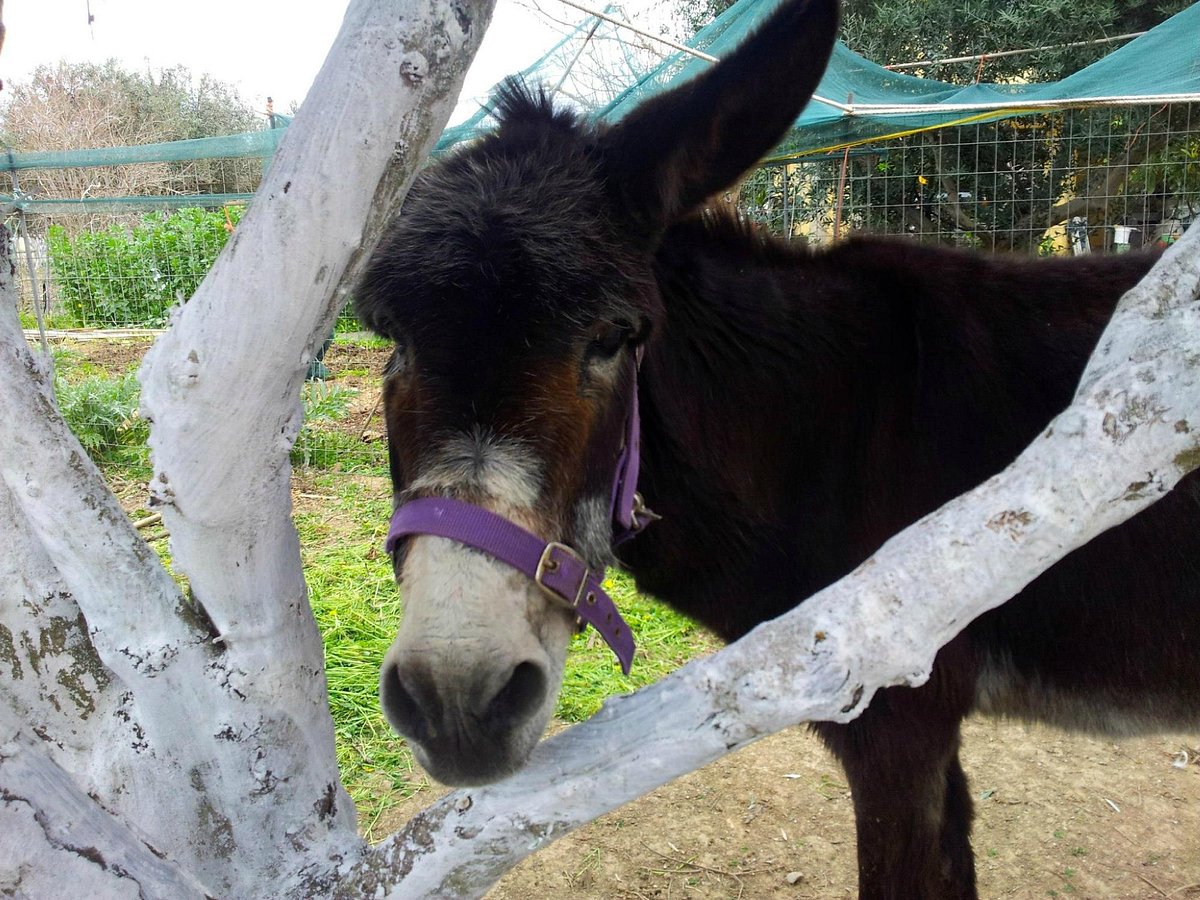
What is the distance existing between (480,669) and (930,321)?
153 centimetres

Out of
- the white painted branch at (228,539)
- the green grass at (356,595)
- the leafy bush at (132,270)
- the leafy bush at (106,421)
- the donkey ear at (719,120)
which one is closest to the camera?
the white painted branch at (228,539)

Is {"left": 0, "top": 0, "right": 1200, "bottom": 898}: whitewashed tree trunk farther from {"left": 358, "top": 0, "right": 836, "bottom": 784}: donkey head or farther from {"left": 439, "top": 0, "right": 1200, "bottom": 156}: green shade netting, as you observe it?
{"left": 439, "top": 0, "right": 1200, "bottom": 156}: green shade netting

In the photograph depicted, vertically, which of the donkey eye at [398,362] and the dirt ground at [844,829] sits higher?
the donkey eye at [398,362]

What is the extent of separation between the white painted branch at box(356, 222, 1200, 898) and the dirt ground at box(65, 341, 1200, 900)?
1.88 m

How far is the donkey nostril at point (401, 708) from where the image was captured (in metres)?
1.32

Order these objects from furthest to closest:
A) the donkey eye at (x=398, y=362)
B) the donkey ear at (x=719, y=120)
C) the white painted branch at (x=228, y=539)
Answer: the donkey eye at (x=398, y=362), the donkey ear at (x=719, y=120), the white painted branch at (x=228, y=539)

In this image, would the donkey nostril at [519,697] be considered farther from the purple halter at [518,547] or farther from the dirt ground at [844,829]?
the dirt ground at [844,829]

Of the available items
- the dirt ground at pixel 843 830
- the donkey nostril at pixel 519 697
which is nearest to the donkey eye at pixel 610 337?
the donkey nostril at pixel 519 697

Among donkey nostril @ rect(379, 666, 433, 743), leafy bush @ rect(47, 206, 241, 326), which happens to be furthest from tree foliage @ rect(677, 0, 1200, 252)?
donkey nostril @ rect(379, 666, 433, 743)

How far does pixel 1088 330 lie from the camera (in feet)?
6.93

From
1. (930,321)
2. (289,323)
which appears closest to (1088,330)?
(930,321)

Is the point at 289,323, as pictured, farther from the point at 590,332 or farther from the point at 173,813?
the point at 173,813

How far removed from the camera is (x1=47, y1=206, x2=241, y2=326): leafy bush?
8.12 m

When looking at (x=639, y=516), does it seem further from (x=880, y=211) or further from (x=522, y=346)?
(x=880, y=211)
